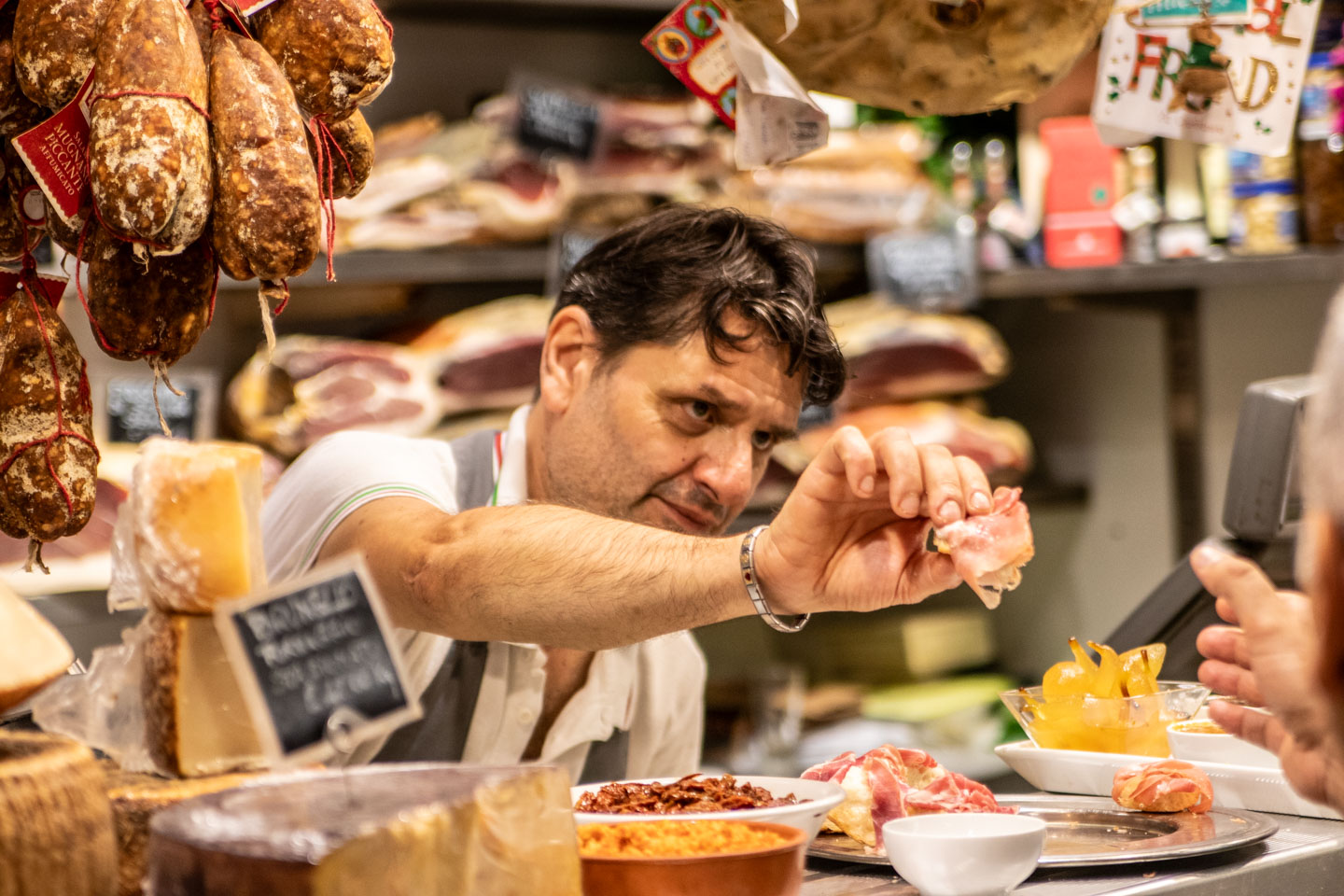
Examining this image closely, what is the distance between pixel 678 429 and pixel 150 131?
3.74 ft

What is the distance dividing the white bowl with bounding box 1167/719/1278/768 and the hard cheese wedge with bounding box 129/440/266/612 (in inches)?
44.7

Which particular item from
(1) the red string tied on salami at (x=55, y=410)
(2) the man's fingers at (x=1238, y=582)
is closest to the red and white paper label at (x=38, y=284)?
(1) the red string tied on salami at (x=55, y=410)

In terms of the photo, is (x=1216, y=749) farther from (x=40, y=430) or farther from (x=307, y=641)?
(x=40, y=430)

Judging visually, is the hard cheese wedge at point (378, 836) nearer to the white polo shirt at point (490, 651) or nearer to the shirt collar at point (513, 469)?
the white polo shirt at point (490, 651)

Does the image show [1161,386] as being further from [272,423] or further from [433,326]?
[272,423]

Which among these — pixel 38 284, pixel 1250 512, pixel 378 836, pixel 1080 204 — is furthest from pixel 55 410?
pixel 1080 204

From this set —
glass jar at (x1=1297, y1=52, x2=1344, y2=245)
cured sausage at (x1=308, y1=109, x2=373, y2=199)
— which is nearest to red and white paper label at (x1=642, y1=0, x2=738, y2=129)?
cured sausage at (x1=308, y1=109, x2=373, y2=199)

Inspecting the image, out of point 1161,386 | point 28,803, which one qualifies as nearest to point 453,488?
point 28,803

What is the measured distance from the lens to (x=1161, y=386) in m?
3.94

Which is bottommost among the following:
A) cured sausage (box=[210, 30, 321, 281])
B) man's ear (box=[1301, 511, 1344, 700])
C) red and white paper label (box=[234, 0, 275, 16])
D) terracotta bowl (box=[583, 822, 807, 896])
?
terracotta bowl (box=[583, 822, 807, 896])

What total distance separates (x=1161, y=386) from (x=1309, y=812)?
8.41ft

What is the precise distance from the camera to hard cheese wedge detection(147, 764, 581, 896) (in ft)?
2.82

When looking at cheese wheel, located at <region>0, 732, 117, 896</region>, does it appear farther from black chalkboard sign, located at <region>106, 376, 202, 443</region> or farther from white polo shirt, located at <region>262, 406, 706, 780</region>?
black chalkboard sign, located at <region>106, 376, 202, 443</region>

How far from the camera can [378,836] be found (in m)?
0.87
